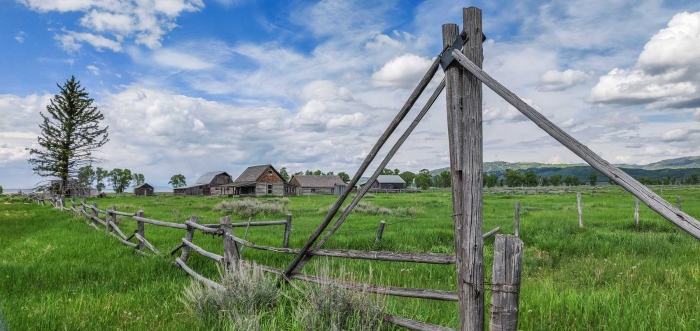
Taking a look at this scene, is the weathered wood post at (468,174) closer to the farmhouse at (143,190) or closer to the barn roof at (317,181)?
the barn roof at (317,181)

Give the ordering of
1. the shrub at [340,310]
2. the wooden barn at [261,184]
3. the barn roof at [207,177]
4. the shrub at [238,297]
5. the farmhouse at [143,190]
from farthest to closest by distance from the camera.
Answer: the farmhouse at [143,190] → the barn roof at [207,177] → the wooden barn at [261,184] → the shrub at [238,297] → the shrub at [340,310]

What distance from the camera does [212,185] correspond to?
251ft

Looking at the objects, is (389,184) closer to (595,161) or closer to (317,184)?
(317,184)

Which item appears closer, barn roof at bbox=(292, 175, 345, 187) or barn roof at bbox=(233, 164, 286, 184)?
barn roof at bbox=(233, 164, 286, 184)

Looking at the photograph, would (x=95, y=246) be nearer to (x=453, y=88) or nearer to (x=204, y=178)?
(x=453, y=88)

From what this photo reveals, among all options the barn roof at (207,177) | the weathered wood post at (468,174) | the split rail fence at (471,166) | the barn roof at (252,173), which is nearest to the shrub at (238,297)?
the split rail fence at (471,166)

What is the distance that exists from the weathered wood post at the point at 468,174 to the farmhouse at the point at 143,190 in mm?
95654

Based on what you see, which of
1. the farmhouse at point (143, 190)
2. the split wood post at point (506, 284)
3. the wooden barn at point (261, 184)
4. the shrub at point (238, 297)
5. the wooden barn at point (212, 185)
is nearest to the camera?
the split wood post at point (506, 284)

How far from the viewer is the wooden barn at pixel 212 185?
247 ft

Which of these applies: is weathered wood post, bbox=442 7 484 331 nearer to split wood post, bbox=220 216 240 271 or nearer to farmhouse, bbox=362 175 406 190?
split wood post, bbox=220 216 240 271

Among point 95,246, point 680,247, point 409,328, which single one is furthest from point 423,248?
point 95,246

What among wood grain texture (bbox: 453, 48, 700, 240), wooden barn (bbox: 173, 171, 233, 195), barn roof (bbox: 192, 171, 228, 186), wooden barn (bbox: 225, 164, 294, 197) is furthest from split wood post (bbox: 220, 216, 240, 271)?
barn roof (bbox: 192, 171, 228, 186)

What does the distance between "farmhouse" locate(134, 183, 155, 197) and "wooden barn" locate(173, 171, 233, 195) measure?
12931mm

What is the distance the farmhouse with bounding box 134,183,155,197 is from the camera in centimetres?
8762
